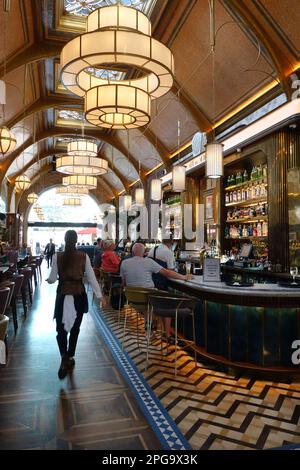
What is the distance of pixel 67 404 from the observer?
3.02 metres

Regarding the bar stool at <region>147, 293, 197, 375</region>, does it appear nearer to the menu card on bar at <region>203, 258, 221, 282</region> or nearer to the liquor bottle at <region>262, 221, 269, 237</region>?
the menu card on bar at <region>203, 258, 221, 282</region>

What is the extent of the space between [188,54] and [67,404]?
6.71m

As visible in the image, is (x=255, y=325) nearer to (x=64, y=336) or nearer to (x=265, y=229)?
(x=64, y=336)

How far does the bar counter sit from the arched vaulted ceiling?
3.50 meters

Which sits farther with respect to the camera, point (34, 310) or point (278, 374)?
point (34, 310)

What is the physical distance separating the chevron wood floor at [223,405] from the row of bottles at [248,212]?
3.50 meters

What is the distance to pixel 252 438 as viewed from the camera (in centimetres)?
249

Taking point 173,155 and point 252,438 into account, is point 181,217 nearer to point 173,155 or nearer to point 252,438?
point 173,155

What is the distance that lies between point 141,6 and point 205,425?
7.10 metres

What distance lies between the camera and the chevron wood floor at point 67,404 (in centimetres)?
245

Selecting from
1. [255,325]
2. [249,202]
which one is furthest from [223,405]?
[249,202]

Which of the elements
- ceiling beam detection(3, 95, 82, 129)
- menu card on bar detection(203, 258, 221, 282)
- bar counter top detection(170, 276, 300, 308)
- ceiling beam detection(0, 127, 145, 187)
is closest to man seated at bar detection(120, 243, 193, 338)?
menu card on bar detection(203, 258, 221, 282)

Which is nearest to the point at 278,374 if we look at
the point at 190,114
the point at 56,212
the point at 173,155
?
the point at 190,114

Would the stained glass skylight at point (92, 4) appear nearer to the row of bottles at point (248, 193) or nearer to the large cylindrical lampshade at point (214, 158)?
the large cylindrical lampshade at point (214, 158)
